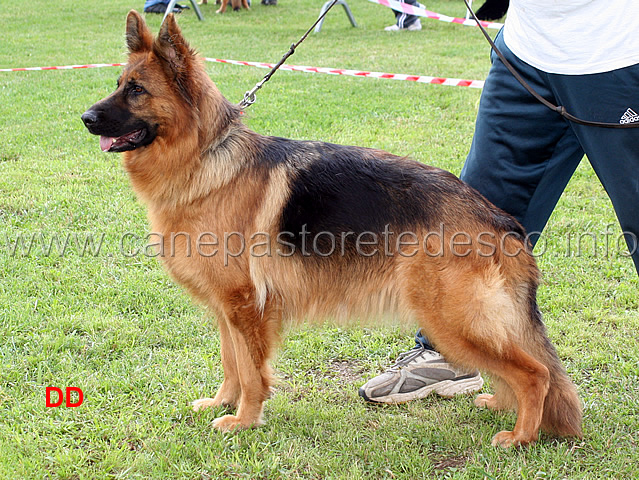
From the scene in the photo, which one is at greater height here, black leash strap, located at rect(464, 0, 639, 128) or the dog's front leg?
black leash strap, located at rect(464, 0, 639, 128)

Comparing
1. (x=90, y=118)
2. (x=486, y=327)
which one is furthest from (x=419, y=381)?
(x=90, y=118)

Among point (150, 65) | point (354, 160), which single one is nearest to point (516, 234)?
point (354, 160)

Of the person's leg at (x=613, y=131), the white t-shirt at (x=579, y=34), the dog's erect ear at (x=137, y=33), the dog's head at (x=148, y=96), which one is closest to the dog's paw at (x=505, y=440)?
the person's leg at (x=613, y=131)

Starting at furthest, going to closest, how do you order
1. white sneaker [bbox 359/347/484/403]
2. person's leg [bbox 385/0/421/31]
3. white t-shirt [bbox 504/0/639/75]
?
person's leg [bbox 385/0/421/31] → white sneaker [bbox 359/347/484/403] → white t-shirt [bbox 504/0/639/75]

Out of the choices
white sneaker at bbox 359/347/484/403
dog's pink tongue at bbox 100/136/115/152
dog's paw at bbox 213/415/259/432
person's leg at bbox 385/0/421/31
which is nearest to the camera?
dog's pink tongue at bbox 100/136/115/152

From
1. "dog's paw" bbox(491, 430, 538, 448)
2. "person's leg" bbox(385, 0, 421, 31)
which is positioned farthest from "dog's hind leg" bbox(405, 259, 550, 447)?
"person's leg" bbox(385, 0, 421, 31)

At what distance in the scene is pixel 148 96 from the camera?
2781 millimetres

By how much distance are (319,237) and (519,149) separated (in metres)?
1.08

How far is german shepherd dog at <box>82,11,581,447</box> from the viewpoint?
273 cm

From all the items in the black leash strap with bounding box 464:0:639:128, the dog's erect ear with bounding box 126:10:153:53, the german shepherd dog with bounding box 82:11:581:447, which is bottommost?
the german shepherd dog with bounding box 82:11:581:447

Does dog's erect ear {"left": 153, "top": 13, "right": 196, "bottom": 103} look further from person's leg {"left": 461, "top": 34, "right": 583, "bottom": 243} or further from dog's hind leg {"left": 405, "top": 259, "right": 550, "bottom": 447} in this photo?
person's leg {"left": 461, "top": 34, "right": 583, "bottom": 243}

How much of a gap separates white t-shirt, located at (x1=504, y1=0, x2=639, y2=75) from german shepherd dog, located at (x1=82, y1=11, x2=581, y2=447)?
0.69m

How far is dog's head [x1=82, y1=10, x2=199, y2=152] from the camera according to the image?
8.96 feet

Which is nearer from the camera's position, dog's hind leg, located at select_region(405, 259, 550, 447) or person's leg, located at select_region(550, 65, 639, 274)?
person's leg, located at select_region(550, 65, 639, 274)
